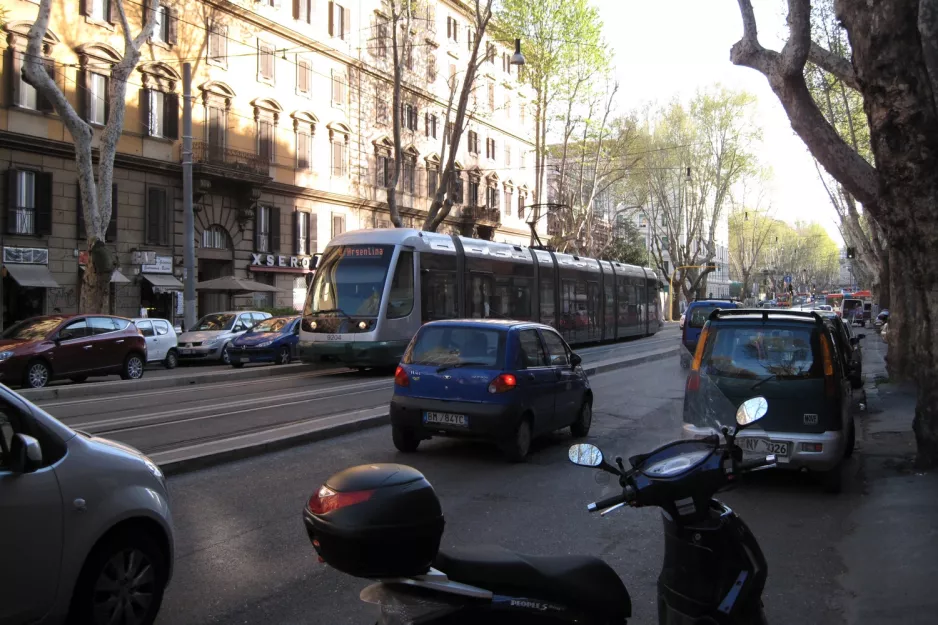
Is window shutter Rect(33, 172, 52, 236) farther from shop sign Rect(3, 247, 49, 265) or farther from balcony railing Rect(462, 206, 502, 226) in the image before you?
balcony railing Rect(462, 206, 502, 226)

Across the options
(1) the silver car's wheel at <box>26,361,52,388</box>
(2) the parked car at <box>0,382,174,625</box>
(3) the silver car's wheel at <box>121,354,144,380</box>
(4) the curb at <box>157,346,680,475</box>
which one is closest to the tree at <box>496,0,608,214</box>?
(3) the silver car's wheel at <box>121,354,144,380</box>

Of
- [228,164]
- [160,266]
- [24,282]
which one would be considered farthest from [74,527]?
[228,164]

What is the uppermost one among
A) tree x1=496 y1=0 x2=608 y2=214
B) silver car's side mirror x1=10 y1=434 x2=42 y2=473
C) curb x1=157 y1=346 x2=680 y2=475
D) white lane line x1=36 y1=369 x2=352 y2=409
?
tree x1=496 y1=0 x2=608 y2=214

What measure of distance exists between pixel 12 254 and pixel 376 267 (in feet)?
48.6

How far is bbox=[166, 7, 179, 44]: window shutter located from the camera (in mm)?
30225

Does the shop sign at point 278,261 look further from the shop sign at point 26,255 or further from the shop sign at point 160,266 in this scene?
the shop sign at point 26,255

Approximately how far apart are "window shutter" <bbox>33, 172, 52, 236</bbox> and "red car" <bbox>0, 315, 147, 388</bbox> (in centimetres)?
995

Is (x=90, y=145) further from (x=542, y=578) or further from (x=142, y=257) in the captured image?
(x=542, y=578)

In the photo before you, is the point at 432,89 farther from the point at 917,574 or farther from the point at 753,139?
the point at 917,574

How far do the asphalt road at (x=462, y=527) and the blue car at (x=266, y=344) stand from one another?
517 inches

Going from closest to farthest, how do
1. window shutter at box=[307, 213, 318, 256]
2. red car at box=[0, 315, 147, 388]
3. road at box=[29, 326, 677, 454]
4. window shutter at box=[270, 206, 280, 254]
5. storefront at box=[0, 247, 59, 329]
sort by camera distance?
road at box=[29, 326, 677, 454]
red car at box=[0, 315, 147, 388]
storefront at box=[0, 247, 59, 329]
window shutter at box=[270, 206, 280, 254]
window shutter at box=[307, 213, 318, 256]

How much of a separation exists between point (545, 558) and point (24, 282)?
2717 centimetres

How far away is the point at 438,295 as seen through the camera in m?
19.8

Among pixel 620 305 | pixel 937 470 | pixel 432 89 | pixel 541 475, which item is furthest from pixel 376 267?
pixel 432 89
